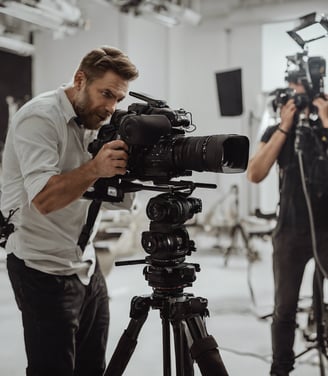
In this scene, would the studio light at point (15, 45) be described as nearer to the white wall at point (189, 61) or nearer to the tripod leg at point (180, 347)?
the white wall at point (189, 61)

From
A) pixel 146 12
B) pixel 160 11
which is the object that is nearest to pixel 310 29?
pixel 146 12

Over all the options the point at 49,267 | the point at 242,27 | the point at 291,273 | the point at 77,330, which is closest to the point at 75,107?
the point at 49,267

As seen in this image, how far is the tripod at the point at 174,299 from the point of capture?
1.30 meters

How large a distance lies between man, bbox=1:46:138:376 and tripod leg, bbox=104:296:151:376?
142mm

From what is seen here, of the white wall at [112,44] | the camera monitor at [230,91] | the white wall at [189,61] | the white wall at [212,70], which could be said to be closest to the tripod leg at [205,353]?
the camera monitor at [230,91]

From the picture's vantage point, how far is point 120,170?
1.28 meters

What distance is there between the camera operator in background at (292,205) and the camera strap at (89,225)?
84 centimetres

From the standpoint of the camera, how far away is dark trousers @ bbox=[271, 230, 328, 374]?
2033 millimetres

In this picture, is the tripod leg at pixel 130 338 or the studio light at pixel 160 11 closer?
the tripod leg at pixel 130 338

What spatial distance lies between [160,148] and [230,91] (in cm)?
116

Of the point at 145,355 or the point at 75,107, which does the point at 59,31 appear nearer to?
the point at 145,355

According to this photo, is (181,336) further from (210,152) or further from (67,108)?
(67,108)

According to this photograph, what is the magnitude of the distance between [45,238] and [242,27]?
612 cm

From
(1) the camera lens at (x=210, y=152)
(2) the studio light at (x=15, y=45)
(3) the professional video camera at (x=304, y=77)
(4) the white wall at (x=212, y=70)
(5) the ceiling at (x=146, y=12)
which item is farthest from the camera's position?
(4) the white wall at (x=212, y=70)
